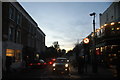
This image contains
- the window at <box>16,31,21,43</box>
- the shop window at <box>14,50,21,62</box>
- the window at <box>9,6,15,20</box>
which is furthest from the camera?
the window at <box>16,31,21,43</box>

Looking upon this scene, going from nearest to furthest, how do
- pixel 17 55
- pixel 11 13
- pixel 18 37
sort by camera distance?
pixel 11 13, pixel 17 55, pixel 18 37

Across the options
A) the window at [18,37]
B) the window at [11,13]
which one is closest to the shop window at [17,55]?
the window at [18,37]

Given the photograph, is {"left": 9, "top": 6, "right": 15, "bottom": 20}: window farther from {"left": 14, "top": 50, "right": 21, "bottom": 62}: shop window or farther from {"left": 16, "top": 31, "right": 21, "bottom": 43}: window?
{"left": 14, "top": 50, "right": 21, "bottom": 62}: shop window

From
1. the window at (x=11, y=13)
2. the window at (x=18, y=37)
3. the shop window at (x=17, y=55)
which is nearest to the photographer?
the window at (x=11, y=13)

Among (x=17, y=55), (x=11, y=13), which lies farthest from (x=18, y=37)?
(x=11, y=13)

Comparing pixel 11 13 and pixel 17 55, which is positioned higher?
pixel 11 13

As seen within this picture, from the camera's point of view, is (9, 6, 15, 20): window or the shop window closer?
(9, 6, 15, 20): window

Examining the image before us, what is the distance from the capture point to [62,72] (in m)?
17.8

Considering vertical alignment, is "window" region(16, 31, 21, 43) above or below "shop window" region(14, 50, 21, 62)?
above

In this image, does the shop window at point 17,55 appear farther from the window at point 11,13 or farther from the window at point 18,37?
the window at point 11,13

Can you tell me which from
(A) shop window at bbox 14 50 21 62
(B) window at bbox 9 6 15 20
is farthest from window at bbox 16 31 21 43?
(B) window at bbox 9 6 15 20

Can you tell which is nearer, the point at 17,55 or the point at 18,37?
the point at 17,55

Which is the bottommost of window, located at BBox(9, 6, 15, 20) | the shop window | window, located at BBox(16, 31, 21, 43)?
the shop window

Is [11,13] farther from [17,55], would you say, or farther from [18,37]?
[17,55]
